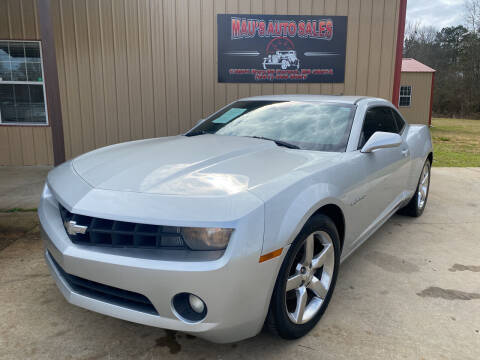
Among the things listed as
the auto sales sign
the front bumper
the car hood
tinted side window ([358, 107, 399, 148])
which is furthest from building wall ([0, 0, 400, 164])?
the front bumper

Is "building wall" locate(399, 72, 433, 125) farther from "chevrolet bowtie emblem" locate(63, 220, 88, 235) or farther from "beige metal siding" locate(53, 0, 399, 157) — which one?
"chevrolet bowtie emblem" locate(63, 220, 88, 235)

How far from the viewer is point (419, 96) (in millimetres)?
23484

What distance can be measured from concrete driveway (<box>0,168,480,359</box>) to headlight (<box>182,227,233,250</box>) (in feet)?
2.41

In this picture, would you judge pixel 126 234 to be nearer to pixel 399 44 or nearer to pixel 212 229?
pixel 212 229

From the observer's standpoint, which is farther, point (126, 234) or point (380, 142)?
point (380, 142)

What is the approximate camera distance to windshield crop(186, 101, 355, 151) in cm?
297

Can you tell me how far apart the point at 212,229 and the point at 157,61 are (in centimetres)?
623

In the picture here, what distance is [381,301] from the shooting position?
2725mm

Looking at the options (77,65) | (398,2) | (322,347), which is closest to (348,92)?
(398,2)

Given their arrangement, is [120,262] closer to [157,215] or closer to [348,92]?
[157,215]

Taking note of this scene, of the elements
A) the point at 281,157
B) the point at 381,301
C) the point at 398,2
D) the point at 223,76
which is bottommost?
the point at 381,301

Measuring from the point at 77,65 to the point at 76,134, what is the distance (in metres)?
1.30

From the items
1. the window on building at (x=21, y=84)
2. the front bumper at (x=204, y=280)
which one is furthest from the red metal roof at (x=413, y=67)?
the front bumper at (x=204, y=280)

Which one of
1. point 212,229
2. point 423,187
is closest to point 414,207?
point 423,187
